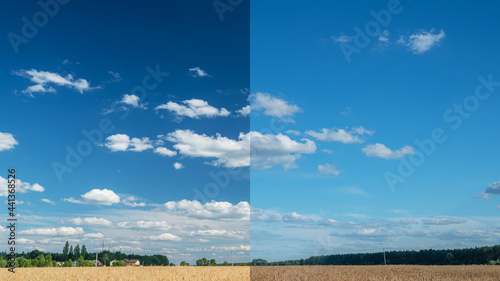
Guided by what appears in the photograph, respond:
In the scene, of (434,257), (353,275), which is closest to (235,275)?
(353,275)

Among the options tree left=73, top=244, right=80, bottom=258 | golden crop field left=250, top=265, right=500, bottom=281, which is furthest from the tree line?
tree left=73, top=244, right=80, bottom=258

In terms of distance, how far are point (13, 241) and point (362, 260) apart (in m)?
85.7

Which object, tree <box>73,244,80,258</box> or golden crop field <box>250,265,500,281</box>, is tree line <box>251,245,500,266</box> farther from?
tree <box>73,244,80,258</box>

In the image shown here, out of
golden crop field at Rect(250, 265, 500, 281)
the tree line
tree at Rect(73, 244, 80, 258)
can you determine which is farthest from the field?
tree at Rect(73, 244, 80, 258)

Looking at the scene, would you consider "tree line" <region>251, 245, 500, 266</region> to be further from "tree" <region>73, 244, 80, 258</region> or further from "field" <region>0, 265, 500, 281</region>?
"tree" <region>73, 244, 80, 258</region>

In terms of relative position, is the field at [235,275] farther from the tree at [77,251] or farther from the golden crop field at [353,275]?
the tree at [77,251]

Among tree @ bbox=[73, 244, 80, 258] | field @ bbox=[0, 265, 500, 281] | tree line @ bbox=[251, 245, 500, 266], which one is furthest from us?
tree @ bbox=[73, 244, 80, 258]

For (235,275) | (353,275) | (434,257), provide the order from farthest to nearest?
(434,257) < (235,275) < (353,275)

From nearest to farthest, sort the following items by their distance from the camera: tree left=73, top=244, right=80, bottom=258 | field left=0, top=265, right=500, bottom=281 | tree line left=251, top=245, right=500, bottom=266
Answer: field left=0, top=265, right=500, bottom=281 → tree line left=251, top=245, right=500, bottom=266 → tree left=73, top=244, right=80, bottom=258

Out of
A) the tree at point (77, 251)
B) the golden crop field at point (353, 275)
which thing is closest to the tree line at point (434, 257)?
the golden crop field at point (353, 275)

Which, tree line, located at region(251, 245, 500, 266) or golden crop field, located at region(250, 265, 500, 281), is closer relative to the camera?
golden crop field, located at region(250, 265, 500, 281)

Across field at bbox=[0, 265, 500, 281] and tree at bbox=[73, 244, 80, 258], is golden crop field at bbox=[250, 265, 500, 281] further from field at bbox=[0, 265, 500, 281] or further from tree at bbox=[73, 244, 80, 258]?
tree at bbox=[73, 244, 80, 258]

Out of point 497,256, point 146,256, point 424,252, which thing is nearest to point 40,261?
point 146,256

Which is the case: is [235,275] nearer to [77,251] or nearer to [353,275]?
[353,275]
